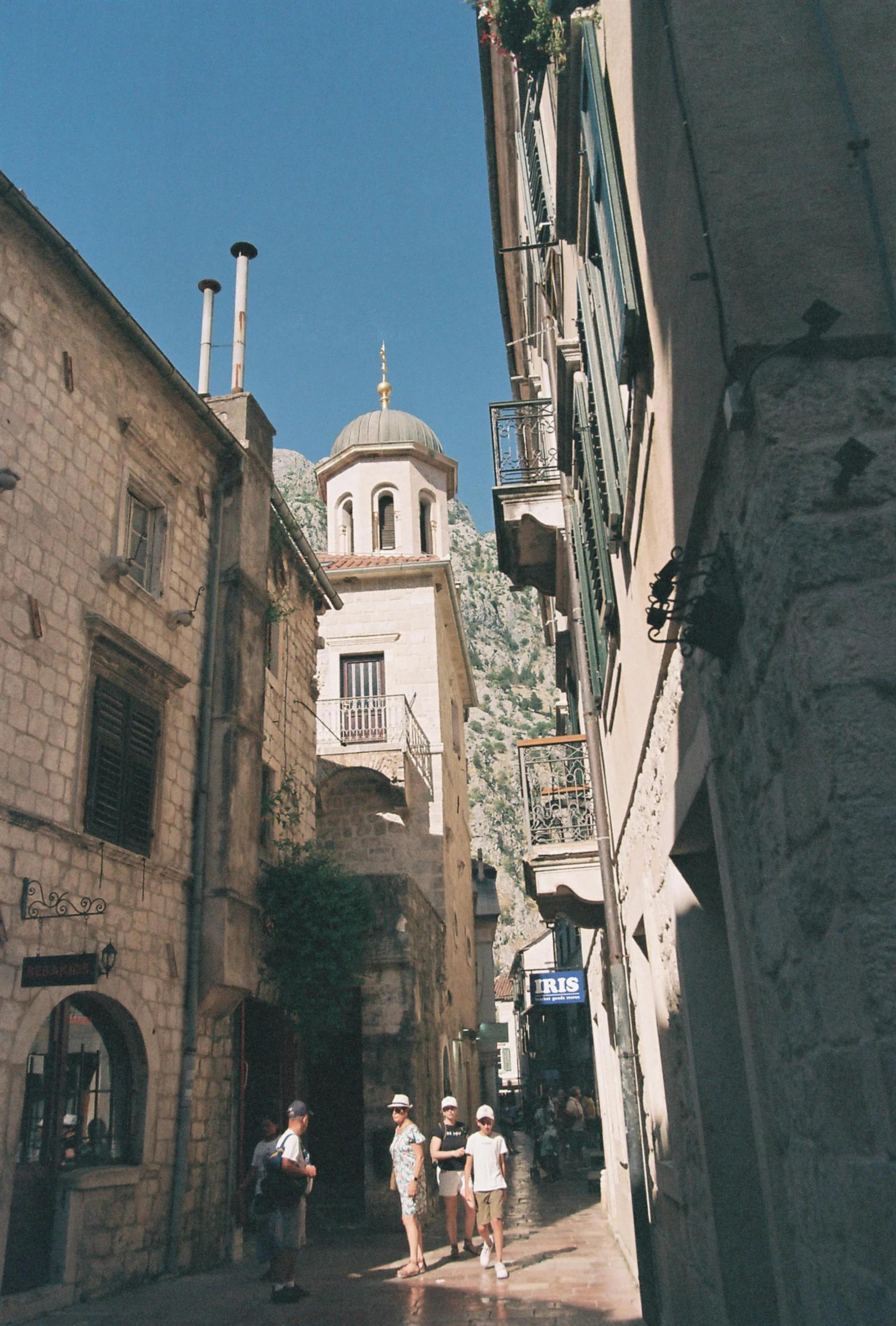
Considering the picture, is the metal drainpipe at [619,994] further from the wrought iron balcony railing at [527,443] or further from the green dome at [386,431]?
the green dome at [386,431]

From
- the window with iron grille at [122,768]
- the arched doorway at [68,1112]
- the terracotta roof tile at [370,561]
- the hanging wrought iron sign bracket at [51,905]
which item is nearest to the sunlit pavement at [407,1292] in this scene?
the arched doorway at [68,1112]

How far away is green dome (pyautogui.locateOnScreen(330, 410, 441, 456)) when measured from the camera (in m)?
31.5

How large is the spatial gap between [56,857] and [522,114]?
10.9 meters

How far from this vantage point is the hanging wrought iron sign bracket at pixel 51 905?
8258mm

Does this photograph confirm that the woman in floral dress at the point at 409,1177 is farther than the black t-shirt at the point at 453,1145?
No

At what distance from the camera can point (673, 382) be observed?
4164 millimetres

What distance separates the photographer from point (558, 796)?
36.7ft

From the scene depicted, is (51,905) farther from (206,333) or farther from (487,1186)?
(206,333)

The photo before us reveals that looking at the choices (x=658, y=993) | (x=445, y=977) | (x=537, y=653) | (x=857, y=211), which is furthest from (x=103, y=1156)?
(x=537, y=653)

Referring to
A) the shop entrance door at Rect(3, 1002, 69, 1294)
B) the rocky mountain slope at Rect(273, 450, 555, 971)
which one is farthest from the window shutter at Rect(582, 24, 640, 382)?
the rocky mountain slope at Rect(273, 450, 555, 971)

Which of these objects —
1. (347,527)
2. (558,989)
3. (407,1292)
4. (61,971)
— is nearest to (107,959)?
(61,971)

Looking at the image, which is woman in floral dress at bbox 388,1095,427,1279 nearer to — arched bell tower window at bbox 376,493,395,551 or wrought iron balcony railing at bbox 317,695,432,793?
wrought iron balcony railing at bbox 317,695,432,793

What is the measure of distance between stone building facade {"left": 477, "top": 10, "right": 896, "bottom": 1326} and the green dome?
25.4 metres

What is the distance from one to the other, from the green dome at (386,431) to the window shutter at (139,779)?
21367 mm
